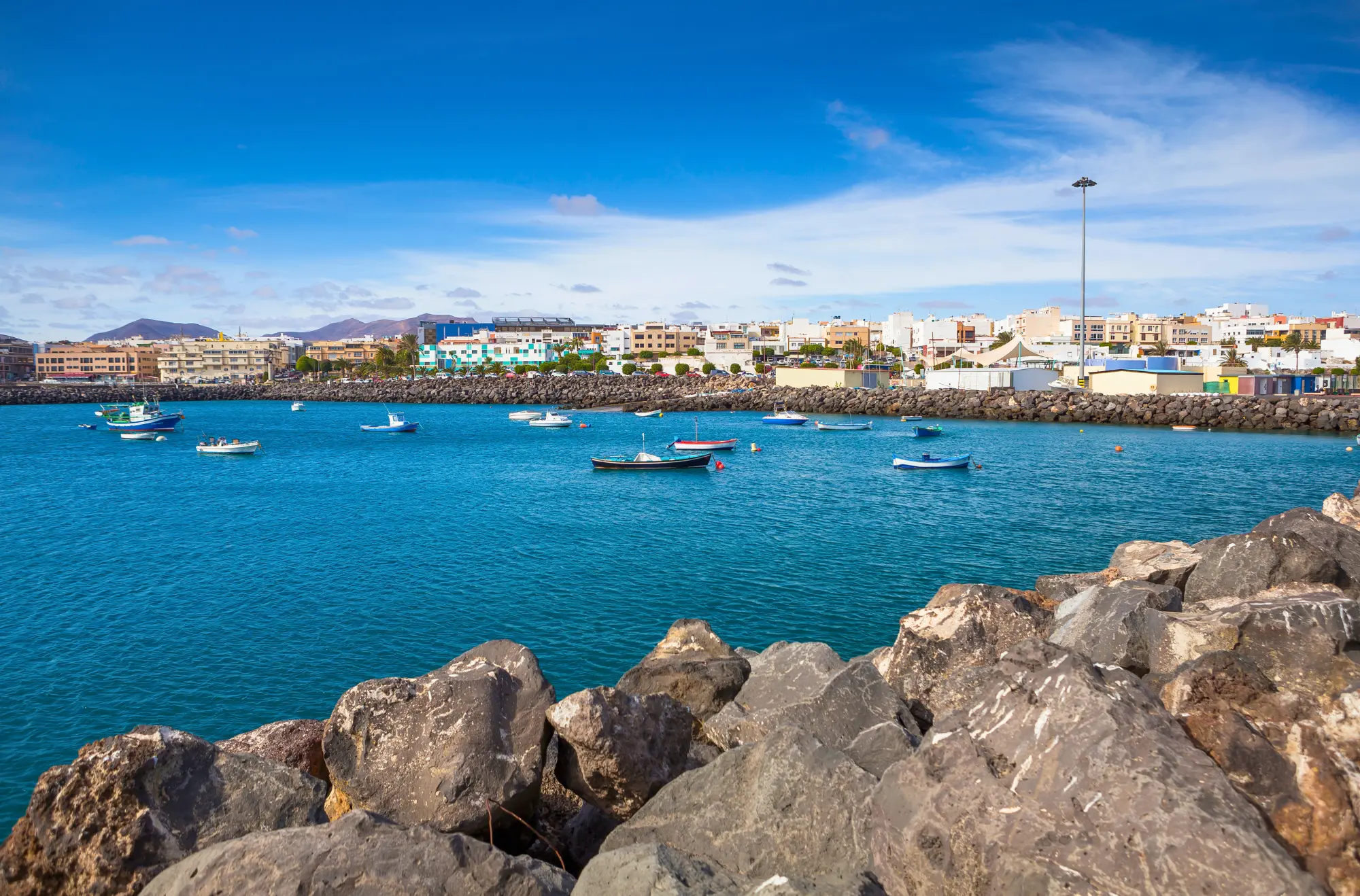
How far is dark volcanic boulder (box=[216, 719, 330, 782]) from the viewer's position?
828 centimetres

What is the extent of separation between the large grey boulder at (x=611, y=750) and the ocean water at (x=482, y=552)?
8.88 m

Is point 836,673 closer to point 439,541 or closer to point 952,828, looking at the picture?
point 952,828

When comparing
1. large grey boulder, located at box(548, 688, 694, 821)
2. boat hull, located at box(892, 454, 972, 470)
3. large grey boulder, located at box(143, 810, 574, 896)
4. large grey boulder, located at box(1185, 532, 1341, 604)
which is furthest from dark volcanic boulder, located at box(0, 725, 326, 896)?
boat hull, located at box(892, 454, 972, 470)

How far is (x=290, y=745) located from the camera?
27.6ft

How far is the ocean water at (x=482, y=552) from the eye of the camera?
17578mm

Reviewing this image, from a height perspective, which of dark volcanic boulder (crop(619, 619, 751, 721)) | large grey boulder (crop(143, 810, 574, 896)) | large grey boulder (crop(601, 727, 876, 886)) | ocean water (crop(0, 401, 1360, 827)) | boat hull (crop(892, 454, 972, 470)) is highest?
large grey boulder (crop(143, 810, 574, 896))

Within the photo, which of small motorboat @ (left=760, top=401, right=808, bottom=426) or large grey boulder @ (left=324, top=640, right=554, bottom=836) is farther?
small motorboat @ (left=760, top=401, right=808, bottom=426)

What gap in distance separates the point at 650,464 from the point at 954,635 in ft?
121

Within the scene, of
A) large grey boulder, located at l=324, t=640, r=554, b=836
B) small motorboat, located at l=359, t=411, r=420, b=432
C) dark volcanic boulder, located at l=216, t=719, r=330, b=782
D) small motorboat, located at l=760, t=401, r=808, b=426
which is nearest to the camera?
large grey boulder, located at l=324, t=640, r=554, b=836

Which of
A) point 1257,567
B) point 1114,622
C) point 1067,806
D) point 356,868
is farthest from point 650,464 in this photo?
point 1067,806

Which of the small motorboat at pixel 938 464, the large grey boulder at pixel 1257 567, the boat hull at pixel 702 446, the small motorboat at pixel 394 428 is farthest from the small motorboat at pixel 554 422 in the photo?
the large grey boulder at pixel 1257 567

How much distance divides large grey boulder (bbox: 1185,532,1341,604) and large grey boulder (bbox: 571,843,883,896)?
1027 centimetres

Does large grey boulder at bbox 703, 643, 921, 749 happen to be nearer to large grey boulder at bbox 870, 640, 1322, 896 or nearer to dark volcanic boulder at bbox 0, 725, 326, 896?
large grey boulder at bbox 870, 640, 1322, 896

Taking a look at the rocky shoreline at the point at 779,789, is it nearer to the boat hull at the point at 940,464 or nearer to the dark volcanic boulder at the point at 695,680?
the dark volcanic boulder at the point at 695,680
